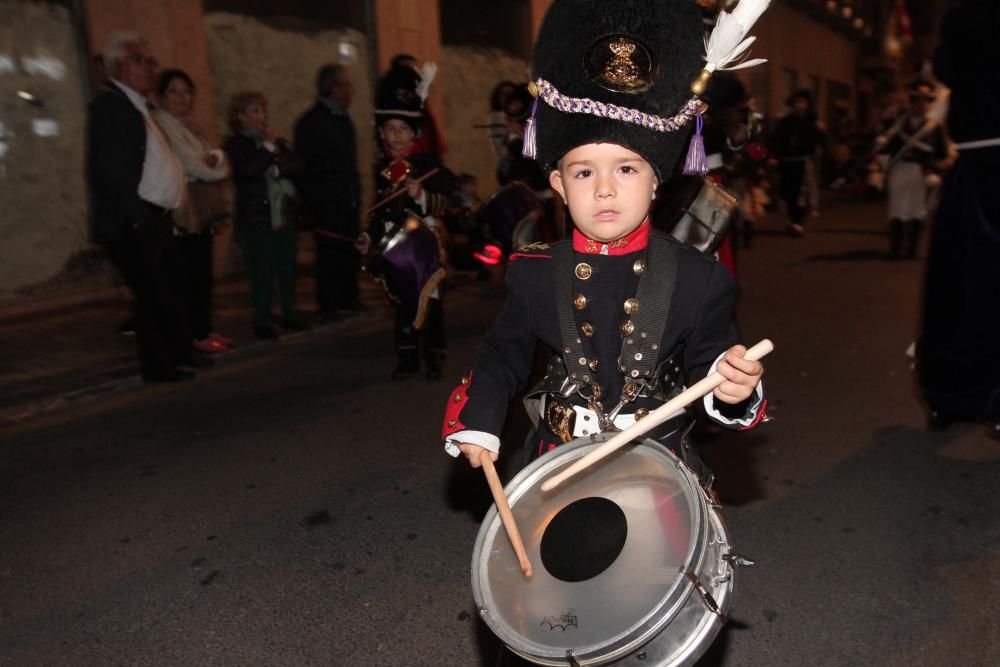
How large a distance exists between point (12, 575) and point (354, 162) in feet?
16.4

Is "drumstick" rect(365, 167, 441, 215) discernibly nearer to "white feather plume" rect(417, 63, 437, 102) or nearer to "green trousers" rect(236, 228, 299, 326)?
"white feather plume" rect(417, 63, 437, 102)

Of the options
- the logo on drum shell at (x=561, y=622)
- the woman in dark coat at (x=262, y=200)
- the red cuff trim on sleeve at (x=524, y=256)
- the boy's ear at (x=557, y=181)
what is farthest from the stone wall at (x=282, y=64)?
the logo on drum shell at (x=561, y=622)

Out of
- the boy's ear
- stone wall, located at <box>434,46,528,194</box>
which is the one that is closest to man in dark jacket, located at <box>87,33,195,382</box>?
the boy's ear

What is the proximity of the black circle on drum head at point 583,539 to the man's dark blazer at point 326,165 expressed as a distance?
6082 millimetres

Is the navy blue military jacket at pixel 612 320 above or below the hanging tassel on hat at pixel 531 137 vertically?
below

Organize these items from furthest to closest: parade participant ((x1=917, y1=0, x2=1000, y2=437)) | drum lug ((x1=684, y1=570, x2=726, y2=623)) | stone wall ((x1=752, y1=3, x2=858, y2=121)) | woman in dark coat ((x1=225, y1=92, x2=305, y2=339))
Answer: stone wall ((x1=752, y1=3, x2=858, y2=121)) < woman in dark coat ((x1=225, y1=92, x2=305, y2=339)) < parade participant ((x1=917, y1=0, x2=1000, y2=437)) < drum lug ((x1=684, y1=570, x2=726, y2=623))

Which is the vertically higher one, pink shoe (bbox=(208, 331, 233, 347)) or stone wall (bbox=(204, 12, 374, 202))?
stone wall (bbox=(204, 12, 374, 202))

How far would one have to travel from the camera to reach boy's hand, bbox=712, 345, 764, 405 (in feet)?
5.77

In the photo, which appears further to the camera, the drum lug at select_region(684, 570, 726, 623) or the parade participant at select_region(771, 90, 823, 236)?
the parade participant at select_region(771, 90, 823, 236)

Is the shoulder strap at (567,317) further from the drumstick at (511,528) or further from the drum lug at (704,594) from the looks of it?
the drum lug at (704,594)

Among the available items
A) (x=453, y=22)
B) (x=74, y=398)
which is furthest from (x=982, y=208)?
(x=453, y=22)

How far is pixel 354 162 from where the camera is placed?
7.63 m

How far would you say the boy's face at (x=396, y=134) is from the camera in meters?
5.21

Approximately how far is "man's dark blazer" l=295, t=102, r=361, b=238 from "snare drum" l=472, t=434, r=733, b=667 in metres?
6.04
